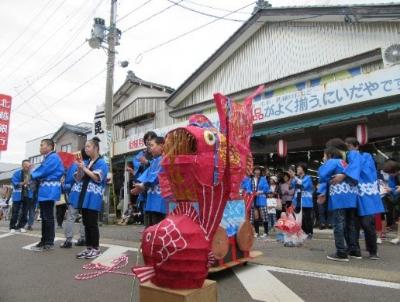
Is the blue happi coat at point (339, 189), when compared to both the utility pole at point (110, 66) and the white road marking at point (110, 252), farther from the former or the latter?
the utility pole at point (110, 66)

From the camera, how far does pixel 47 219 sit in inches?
256

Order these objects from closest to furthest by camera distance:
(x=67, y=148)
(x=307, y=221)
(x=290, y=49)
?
(x=307, y=221) < (x=290, y=49) < (x=67, y=148)

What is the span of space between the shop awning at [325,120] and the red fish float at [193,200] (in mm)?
7384

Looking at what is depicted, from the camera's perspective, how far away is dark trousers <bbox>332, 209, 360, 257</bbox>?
5465 mm

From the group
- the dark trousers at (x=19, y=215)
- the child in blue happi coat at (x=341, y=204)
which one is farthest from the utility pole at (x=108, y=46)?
the child in blue happi coat at (x=341, y=204)

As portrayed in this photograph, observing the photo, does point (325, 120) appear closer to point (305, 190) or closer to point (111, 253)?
point (305, 190)

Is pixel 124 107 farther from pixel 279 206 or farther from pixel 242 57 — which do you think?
pixel 279 206

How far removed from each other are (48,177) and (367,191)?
494 centimetres

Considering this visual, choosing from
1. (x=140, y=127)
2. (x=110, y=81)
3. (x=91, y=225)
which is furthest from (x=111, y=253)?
(x=140, y=127)

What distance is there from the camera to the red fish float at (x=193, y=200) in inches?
97.1

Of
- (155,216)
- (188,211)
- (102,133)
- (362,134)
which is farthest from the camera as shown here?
(102,133)

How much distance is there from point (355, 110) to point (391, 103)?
905 millimetres

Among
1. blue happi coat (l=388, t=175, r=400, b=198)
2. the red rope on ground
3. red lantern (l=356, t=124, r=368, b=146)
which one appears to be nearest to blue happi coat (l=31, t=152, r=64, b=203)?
the red rope on ground

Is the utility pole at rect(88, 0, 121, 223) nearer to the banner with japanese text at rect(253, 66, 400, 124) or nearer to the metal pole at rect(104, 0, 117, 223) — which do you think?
the metal pole at rect(104, 0, 117, 223)
